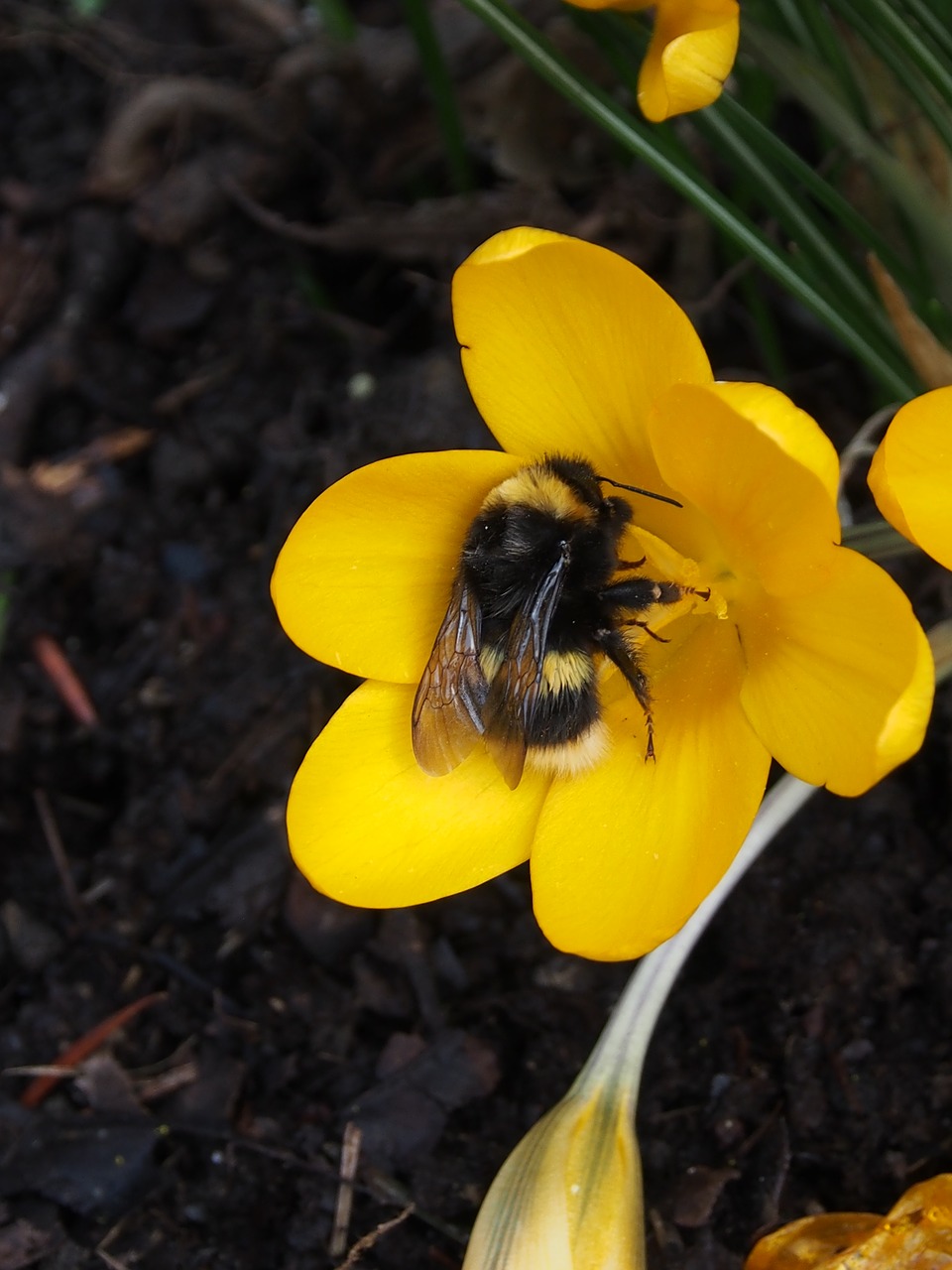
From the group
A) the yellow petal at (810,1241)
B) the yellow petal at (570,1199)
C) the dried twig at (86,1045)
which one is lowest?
the dried twig at (86,1045)

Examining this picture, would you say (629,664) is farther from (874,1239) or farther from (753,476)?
(874,1239)

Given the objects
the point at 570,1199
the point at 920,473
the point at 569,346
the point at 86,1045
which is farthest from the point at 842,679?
the point at 86,1045

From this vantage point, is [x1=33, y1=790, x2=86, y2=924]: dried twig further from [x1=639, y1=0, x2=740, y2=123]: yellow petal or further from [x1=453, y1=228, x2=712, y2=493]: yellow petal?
[x1=639, y1=0, x2=740, y2=123]: yellow petal

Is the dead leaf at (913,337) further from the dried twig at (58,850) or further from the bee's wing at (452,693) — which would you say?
the dried twig at (58,850)

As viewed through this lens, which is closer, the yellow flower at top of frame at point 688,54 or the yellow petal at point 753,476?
the yellow petal at point 753,476

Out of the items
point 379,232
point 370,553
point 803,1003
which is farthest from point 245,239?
point 803,1003

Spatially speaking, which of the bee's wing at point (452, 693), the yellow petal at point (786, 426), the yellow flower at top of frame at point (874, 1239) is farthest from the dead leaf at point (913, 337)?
the yellow flower at top of frame at point (874, 1239)
